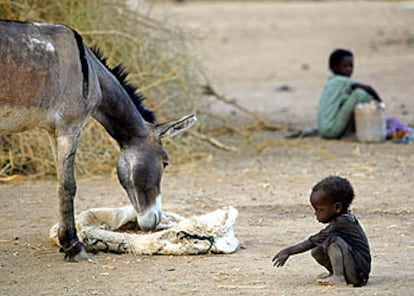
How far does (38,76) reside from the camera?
5855 millimetres

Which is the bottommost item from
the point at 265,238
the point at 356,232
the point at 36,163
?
the point at 36,163

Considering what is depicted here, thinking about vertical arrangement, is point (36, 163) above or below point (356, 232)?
→ below

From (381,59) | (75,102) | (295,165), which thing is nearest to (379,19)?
(381,59)

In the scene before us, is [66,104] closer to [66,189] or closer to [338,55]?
[66,189]

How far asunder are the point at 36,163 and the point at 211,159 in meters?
1.65

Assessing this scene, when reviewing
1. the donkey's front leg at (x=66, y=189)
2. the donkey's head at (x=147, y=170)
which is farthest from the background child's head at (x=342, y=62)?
the donkey's front leg at (x=66, y=189)

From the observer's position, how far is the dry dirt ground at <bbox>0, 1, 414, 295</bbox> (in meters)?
5.29

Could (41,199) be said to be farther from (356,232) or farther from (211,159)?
(356,232)

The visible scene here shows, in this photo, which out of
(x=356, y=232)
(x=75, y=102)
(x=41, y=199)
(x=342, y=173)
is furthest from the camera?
(x=342, y=173)

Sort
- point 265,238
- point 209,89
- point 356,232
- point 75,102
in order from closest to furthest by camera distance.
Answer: point 356,232 < point 75,102 < point 265,238 < point 209,89

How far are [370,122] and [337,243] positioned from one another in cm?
505

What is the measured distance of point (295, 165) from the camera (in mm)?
9094

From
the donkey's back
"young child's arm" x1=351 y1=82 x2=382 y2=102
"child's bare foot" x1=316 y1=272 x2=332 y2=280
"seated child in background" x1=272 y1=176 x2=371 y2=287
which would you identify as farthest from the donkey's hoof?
"young child's arm" x1=351 y1=82 x2=382 y2=102

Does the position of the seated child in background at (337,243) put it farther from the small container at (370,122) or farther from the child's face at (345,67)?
the child's face at (345,67)
